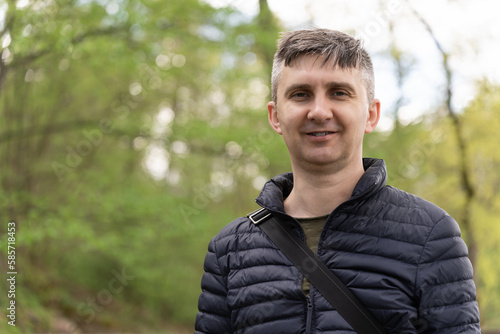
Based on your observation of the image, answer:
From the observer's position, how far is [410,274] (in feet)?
5.31

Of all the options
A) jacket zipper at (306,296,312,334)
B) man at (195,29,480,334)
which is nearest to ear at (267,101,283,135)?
man at (195,29,480,334)

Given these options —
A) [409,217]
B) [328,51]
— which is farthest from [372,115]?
[409,217]

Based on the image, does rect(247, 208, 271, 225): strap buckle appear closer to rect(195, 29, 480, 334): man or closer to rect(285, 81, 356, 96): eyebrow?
rect(195, 29, 480, 334): man

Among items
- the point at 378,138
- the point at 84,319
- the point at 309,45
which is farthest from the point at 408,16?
the point at 309,45

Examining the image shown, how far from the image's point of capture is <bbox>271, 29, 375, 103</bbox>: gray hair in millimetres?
1817

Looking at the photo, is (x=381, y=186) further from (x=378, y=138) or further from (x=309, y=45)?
(x=378, y=138)

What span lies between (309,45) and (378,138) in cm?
869

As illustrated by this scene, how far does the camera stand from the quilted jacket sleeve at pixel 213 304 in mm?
1973

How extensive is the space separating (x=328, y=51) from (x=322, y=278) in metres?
0.79

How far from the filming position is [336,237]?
1.78 m

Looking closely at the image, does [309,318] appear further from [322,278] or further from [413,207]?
[413,207]

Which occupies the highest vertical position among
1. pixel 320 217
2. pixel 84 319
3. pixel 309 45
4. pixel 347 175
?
pixel 309 45

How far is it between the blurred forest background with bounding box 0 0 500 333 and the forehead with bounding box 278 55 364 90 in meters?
5.36

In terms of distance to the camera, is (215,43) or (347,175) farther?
(215,43)
